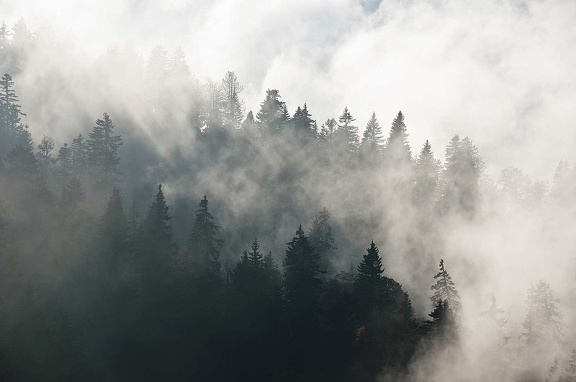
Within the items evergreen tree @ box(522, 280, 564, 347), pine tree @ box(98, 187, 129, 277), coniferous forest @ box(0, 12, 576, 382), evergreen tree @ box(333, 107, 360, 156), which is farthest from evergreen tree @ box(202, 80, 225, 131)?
evergreen tree @ box(522, 280, 564, 347)

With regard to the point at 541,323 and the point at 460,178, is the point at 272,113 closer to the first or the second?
the point at 460,178

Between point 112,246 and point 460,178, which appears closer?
point 112,246

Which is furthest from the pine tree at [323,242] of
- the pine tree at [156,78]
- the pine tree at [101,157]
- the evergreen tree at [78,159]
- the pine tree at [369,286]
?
the pine tree at [156,78]

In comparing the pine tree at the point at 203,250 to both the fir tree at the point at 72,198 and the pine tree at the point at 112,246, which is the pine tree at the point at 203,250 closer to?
the pine tree at the point at 112,246

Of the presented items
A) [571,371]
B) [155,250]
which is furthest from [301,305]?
[571,371]

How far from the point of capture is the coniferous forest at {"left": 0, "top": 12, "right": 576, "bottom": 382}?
57906mm

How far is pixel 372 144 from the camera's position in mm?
101875

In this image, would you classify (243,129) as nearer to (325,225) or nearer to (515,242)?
(325,225)

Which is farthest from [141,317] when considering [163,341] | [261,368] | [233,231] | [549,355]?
[549,355]

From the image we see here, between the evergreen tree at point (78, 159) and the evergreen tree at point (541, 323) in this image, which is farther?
the evergreen tree at point (78, 159)

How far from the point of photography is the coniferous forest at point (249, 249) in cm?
5791

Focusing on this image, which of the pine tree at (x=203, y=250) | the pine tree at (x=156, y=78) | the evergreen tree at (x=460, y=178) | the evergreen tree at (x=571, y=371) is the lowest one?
the evergreen tree at (x=571, y=371)

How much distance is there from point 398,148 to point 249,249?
36.9 meters

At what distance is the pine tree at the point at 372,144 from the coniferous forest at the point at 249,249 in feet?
1.34
